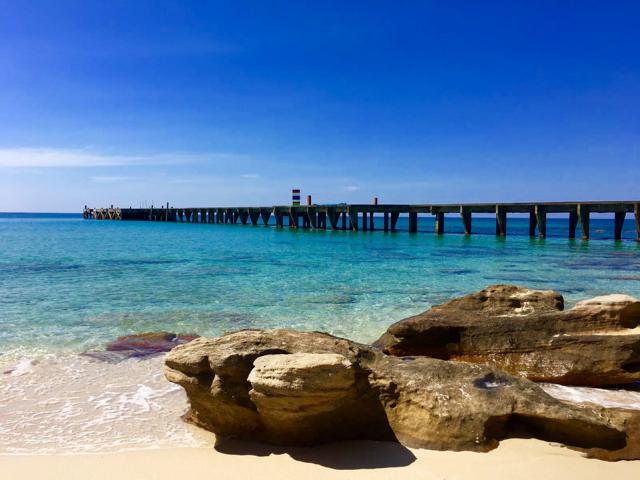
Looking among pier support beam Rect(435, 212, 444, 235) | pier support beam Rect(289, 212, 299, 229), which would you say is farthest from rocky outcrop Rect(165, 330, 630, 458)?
pier support beam Rect(289, 212, 299, 229)

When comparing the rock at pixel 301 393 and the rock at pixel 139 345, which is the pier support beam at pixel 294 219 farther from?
the rock at pixel 301 393

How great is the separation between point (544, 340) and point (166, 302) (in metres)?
8.57

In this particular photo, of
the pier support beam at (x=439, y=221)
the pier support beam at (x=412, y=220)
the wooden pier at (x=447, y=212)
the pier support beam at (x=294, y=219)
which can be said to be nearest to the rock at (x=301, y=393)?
the wooden pier at (x=447, y=212)

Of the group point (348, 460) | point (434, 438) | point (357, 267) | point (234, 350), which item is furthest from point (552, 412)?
point (357, 267)

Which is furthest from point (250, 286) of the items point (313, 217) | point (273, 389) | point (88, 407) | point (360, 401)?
point (313, 217)

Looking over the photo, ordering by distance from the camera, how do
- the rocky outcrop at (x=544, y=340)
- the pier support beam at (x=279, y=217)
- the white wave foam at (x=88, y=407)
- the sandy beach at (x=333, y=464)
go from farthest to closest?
1. the pier support beam at (x=279, y=217)
2. the rocky outcrop at (x=544, y=340)
3. the white wave foam at (x=88, y=407)
4. the sandy beach at (x=333, y=464)

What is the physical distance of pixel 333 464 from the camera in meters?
3.81

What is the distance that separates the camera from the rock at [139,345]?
23.8ft

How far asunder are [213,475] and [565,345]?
444 cm

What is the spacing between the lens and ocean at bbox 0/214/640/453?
16.3 feet

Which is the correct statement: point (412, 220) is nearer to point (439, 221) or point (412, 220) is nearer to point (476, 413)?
point (439, 221)

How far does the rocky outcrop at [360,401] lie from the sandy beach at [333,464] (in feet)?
0.47

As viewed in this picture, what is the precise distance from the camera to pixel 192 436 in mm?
4516

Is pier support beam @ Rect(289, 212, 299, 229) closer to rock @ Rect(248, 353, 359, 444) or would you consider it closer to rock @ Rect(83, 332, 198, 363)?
rock @ Rect(83, 332, 198, 363)
